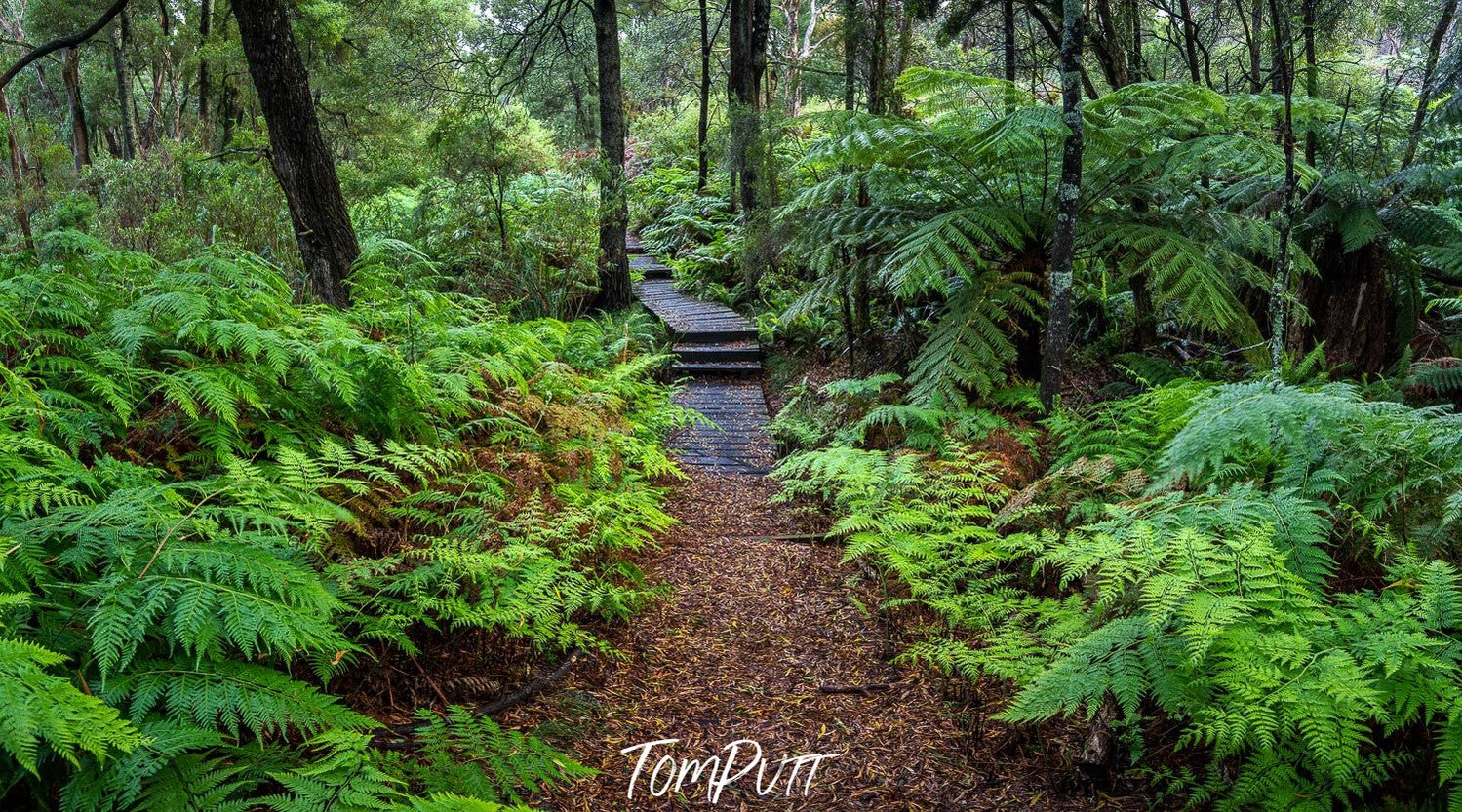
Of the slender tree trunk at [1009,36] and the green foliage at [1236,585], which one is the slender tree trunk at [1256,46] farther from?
the green foliage at [1236,585]

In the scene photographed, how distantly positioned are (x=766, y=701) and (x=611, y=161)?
846 cm

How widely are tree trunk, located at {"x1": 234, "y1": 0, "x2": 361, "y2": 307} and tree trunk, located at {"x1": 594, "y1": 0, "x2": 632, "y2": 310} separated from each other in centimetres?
401

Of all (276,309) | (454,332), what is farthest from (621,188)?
(276,309)

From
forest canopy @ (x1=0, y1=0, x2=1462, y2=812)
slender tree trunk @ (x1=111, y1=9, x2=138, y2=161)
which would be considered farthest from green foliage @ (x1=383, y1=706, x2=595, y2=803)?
slender tree trunk @ (x1=111, y1=9, x2=138, y2=161)

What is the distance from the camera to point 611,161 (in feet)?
33.8

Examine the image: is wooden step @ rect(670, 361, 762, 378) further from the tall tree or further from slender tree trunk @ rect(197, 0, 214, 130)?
slender tree trunk @ rect(197, 0, 214, 130)

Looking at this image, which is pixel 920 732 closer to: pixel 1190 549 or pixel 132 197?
pixel 1190 549

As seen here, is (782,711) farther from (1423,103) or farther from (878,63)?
(1423,103)

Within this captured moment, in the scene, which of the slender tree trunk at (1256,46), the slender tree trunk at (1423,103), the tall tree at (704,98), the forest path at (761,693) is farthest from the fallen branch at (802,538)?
the tall tree at (704,98)

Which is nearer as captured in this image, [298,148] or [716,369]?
[298,148]

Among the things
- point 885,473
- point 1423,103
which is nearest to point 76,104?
point 885,473

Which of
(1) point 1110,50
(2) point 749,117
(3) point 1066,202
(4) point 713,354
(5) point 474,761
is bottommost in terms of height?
(5) point 474,761

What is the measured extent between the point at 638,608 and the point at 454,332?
1942 mm

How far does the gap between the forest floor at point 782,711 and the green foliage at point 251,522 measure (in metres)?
0.30
